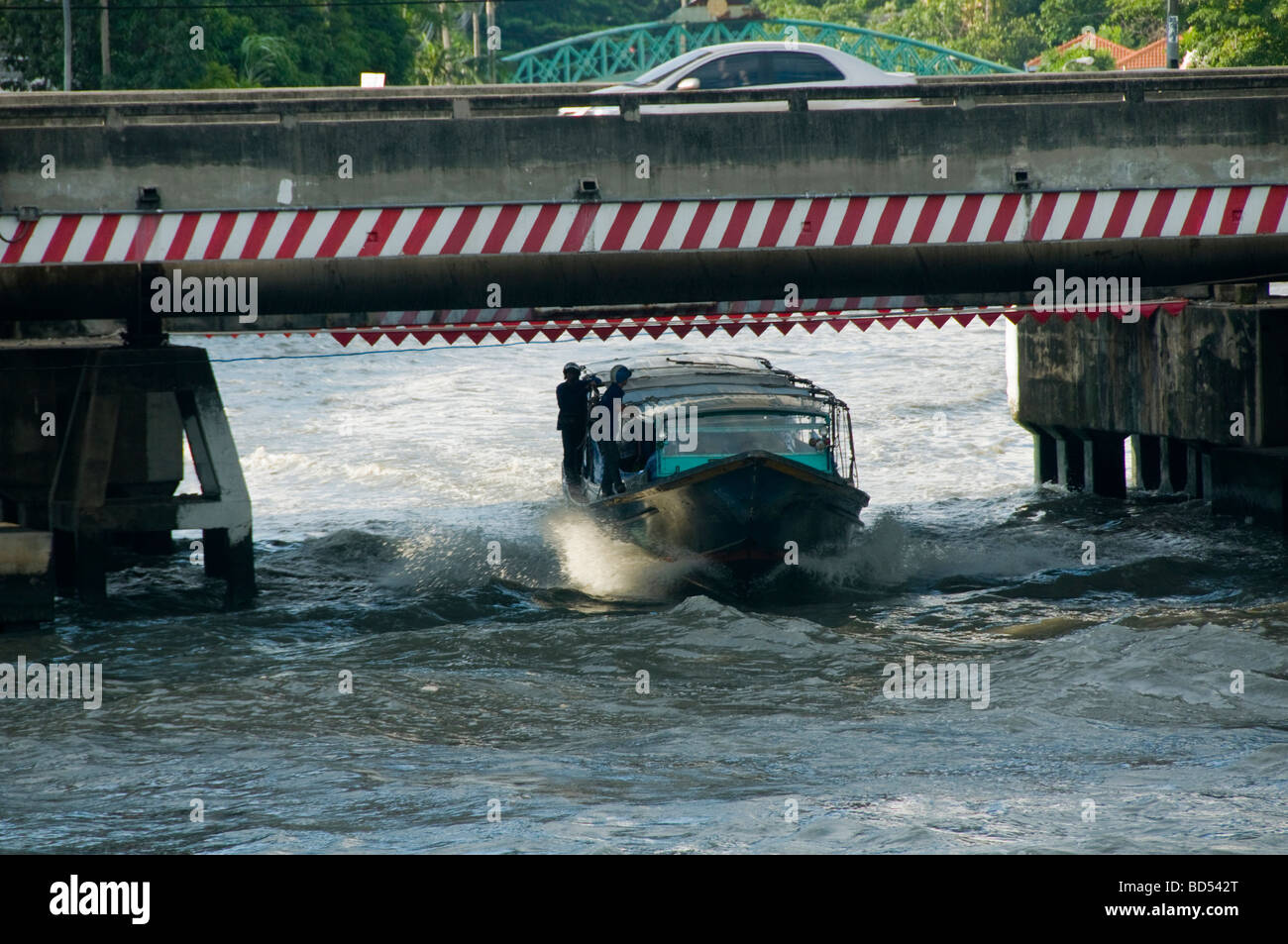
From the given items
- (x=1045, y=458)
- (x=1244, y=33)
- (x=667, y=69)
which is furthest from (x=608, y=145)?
(x=1244, y=33)

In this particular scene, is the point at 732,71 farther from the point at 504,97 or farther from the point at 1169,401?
the point at 1169,401

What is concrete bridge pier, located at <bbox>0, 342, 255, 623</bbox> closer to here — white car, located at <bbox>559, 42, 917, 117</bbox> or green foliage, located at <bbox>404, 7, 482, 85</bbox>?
white car, located at <bbox>559, 42, 917, 117</bbox>

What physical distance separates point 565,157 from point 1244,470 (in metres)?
9.99

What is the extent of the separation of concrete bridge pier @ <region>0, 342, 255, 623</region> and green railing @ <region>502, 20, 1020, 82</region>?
76.3 metres

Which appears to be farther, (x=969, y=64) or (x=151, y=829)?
(x=969, y=64)

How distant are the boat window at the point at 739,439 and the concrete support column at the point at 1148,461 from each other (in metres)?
8.58

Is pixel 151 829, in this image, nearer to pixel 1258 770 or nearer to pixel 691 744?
pixel 691 744

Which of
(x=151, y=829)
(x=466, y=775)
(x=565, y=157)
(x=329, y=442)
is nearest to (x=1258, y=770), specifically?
(x=466, y=775)

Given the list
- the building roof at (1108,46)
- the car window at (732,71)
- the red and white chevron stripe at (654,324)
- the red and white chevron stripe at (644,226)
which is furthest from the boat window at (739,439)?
the building roof at (1108,46)

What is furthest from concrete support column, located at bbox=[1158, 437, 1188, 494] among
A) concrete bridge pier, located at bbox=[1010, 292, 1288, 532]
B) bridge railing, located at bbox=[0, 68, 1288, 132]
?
bridge railing, located at bbox=[0, 68, 1288, 132]

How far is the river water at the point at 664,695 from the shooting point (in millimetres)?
9477

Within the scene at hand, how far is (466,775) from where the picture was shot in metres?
10.7

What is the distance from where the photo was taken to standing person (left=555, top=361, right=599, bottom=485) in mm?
20156

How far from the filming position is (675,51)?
101 metres
